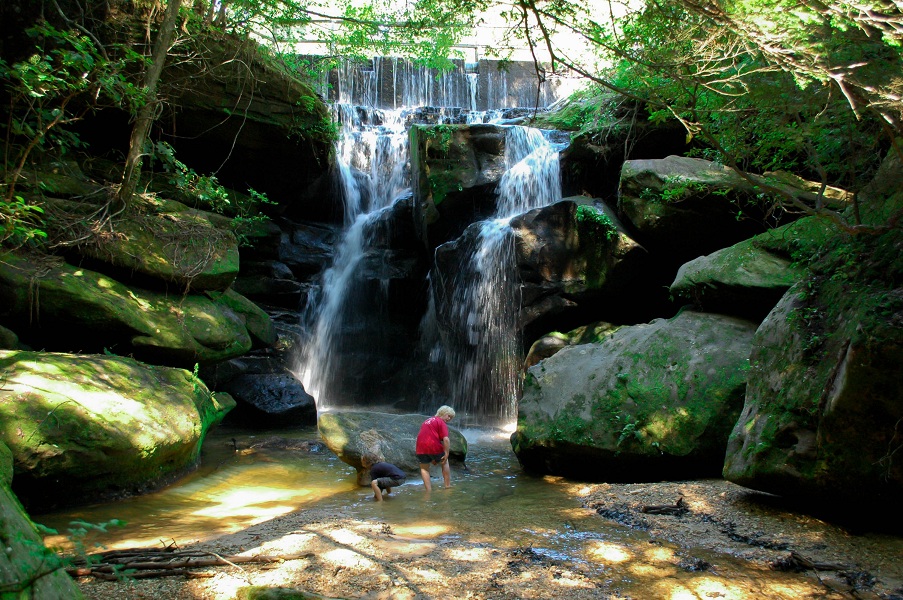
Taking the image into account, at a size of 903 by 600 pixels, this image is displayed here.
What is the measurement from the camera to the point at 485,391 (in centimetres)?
1175

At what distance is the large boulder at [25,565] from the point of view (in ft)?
5.81

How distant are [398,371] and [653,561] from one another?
10.7 metres

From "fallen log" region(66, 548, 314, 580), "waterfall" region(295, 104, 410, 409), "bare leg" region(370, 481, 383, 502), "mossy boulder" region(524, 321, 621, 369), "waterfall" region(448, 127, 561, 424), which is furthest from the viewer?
"waterfall" region(295, 104, 410, 409)

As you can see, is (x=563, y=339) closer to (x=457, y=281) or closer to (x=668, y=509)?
(x=457, y=281)

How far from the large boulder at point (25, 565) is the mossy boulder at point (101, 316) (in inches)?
225

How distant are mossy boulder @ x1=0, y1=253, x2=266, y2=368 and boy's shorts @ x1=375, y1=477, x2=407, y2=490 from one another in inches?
150

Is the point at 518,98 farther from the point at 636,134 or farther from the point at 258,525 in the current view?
the point at 258,525

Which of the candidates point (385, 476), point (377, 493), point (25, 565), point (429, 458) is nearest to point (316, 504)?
point (377, 493)

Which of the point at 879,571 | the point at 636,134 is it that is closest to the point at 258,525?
the point at 879,571

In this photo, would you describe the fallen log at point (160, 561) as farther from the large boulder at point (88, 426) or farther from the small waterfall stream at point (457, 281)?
the small waterfall stream at point (457, 281)

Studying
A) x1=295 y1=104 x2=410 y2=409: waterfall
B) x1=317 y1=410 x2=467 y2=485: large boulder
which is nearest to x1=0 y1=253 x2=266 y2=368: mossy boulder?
x1=317 y1=410 x2=467 y2=485: large boulder

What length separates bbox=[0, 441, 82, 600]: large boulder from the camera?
1771 mm

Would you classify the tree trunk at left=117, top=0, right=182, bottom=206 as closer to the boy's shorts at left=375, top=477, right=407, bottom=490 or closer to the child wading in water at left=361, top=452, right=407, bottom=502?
the child wading in water at left=361, top=452, right=407, bottom=502

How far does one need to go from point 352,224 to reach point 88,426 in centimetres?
1090
